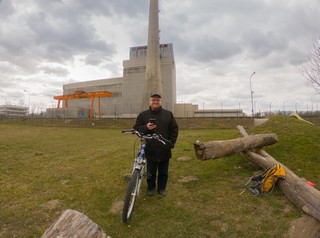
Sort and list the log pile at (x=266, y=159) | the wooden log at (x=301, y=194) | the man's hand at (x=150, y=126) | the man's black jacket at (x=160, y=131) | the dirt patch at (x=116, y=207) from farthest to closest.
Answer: the man's black jacket at (x=160, y=131) < the man's hand at (x=150, y=126) < the dirt patch at (x=116, y=207) < the log pile at (x=266, y=159) < the wooden log at (x=301, y=194)

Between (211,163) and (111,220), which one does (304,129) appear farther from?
(111,220)

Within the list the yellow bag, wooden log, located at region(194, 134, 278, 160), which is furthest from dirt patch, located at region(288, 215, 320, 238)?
wooden log, located at region(194, 134, 278, 160)

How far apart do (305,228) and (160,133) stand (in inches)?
119

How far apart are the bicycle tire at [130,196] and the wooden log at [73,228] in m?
1.08

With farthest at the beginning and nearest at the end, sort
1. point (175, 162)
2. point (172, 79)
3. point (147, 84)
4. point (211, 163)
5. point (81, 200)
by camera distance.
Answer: point (172, 79)
point (147, 84)
point (175, 162)
point (211, 163)
point (81, 200)

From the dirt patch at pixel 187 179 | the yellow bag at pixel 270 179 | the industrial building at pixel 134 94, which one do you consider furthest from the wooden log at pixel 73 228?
the industrial building at pixel 134 94

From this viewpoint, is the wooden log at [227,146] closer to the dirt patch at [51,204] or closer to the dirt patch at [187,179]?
the dirt patch at [187,179]

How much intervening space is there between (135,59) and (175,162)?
59.6 metres

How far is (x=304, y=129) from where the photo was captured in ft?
29.6

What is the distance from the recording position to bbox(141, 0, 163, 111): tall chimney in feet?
161

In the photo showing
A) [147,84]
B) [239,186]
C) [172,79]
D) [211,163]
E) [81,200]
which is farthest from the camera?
[172,79]

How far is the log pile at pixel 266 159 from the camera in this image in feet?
14.1

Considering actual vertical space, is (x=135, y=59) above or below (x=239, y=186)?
above

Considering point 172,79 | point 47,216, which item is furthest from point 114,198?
point 172,79
